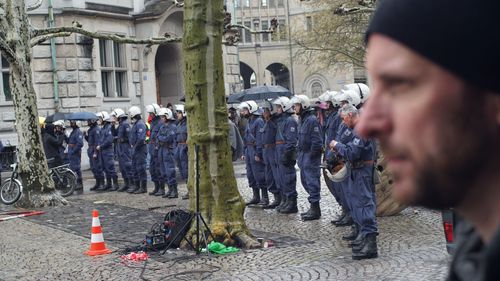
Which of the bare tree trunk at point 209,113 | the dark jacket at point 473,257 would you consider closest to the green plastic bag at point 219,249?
the bare tree trunk at point 209,113

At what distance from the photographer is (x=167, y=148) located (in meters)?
15.9

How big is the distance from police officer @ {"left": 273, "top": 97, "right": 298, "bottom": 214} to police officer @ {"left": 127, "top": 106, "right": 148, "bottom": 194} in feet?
16.3

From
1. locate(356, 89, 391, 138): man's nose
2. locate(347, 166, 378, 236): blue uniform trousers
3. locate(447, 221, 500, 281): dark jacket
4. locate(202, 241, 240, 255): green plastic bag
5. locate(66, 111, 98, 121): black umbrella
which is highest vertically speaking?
locate(66, 111, 98, 121): black umbrella

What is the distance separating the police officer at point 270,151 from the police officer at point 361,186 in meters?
4.43

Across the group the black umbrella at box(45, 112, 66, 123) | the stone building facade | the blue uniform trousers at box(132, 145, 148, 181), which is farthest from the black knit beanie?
the stone building facade

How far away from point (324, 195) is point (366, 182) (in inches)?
245

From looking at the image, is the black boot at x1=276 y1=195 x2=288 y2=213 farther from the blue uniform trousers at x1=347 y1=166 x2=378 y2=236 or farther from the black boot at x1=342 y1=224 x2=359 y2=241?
the blue uniform trousers at x1=347 y1=166 x2=378 y2=236

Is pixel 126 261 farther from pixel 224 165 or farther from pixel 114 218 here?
pixel 114 218

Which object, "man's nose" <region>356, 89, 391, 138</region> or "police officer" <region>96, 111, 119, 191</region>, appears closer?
"man's nose" <region>356, 89, 391, 138</region>

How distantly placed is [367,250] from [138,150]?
9.87 m

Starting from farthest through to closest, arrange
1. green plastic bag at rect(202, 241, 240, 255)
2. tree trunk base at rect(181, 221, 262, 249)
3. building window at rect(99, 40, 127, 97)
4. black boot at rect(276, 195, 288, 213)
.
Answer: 1. building window at rect(99, 40, 127, 97)
2. black boot at rect(276, 195, 288, 213)
3. tree trunk base at rect(181, 221, 262, 249)
4. green plastic bag at rect(202, 241, 240, 255)

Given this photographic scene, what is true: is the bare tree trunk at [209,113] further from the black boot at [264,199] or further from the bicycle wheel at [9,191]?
the bicycle wheel at [9,191]

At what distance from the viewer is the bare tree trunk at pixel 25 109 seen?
1431cm

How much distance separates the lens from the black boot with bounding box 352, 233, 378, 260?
26.4 feet
